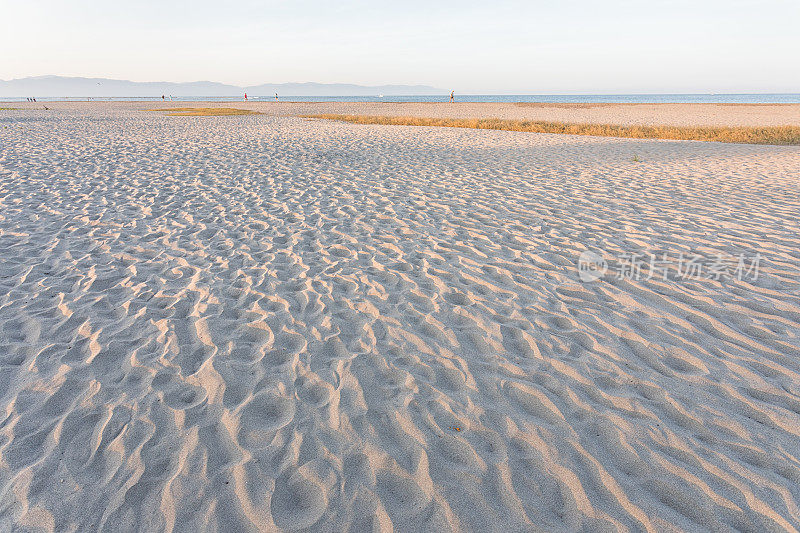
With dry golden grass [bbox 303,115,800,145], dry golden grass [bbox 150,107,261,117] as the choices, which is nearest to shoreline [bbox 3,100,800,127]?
dry golden grass [bbox 150,107,261,117]

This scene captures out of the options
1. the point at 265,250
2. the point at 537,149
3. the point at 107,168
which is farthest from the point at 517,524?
the point at 537,149

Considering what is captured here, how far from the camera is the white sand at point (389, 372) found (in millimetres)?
1988

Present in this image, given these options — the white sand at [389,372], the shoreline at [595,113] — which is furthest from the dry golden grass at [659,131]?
the white sand at [389,372]

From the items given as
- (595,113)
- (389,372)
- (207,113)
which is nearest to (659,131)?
(389,372)

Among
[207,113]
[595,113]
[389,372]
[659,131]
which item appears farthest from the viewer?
[595,113]

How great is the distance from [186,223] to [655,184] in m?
9.11

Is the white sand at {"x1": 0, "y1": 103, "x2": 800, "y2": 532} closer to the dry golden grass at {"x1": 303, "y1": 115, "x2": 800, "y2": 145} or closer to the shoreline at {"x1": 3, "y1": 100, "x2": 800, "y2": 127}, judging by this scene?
the dry golden grass at {"x1": 303, "y1": 115, "x2": 800, "y2": 145}

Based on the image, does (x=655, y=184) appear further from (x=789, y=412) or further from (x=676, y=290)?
(x=789, y=412)

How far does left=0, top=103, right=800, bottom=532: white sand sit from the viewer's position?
1988 mm

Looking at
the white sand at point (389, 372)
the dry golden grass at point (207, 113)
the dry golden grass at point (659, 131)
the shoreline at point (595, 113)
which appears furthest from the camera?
the dry golden grass at point (207, 113)

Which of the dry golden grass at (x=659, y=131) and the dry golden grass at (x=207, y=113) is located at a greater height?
the dry golden grass at (x=207, y=113)

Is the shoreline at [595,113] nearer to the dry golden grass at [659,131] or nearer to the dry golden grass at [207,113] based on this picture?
the dry golden grass at [207,113]

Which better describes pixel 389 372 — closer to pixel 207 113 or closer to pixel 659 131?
pixel 659 131

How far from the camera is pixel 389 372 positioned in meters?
2.87
